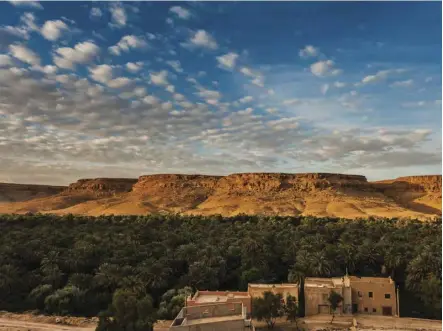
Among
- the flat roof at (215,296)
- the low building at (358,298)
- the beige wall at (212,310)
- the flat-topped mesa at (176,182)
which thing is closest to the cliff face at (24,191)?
the flat-topped mesa at (176,182)

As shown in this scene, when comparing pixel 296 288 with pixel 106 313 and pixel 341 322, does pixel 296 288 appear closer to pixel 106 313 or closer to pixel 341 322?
pixel 341 322

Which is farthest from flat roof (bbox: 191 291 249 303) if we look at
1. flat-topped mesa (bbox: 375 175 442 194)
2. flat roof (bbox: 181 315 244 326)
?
flat-topped mesa (bbox: 375 175 442 194)

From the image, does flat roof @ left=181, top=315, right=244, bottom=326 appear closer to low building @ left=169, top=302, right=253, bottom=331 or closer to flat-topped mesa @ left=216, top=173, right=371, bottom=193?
low building @ left=169, top=302, right=253, bottom=331

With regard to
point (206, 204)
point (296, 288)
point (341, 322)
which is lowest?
point (341, 322)

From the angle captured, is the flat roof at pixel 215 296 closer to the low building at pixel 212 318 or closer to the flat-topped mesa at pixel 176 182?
the low building at pixel 212 318

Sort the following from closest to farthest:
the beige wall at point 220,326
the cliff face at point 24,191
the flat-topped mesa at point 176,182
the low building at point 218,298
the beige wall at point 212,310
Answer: the beige wall at point 220,326
the beige wall at point 212,310
the low building at point 218,298
the flat-topped mesa at point 176,182
the cliff face at point 24,191

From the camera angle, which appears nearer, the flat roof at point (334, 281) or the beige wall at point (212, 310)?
the beige wall at point (212, 310)

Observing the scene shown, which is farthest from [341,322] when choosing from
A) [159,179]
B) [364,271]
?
[159,179]
